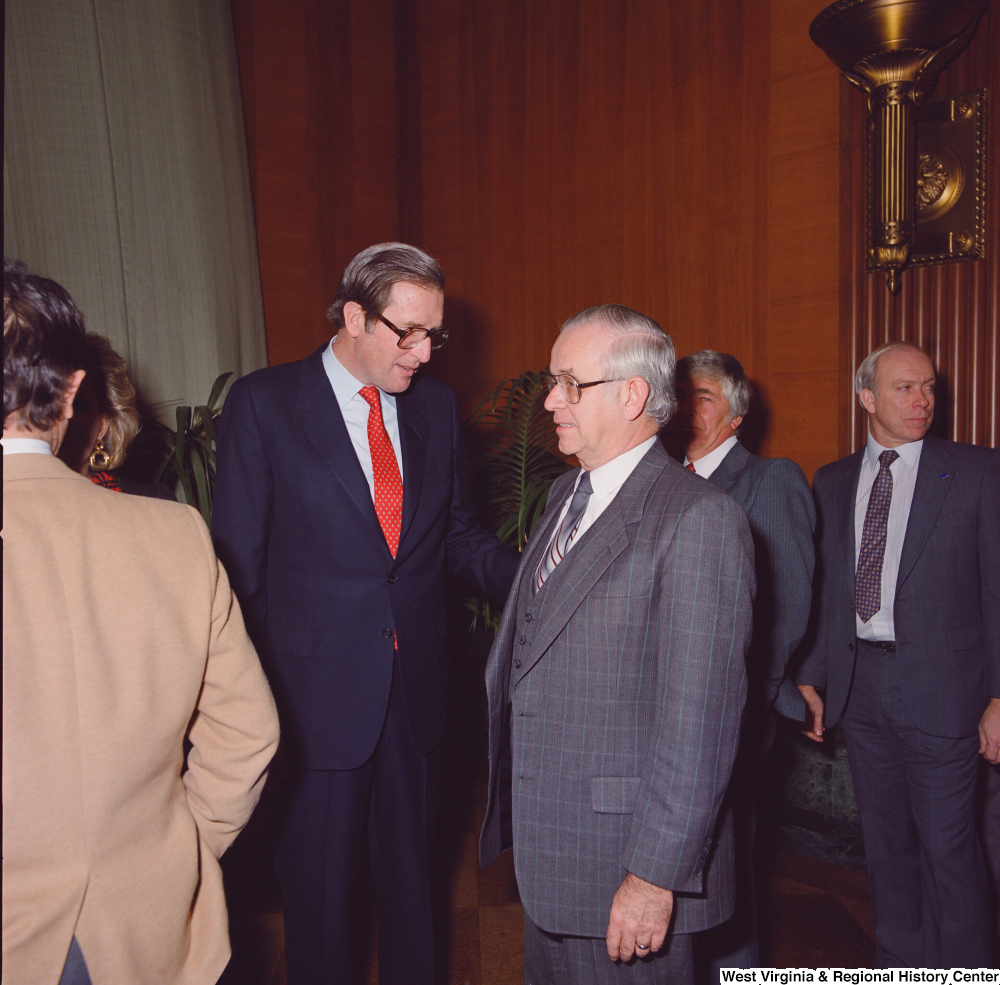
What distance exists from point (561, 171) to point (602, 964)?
3.73 meters

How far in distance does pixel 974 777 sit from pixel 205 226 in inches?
128

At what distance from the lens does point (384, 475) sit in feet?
6.61

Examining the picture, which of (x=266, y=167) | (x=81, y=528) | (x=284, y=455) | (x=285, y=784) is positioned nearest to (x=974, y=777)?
(x=285, y=784)

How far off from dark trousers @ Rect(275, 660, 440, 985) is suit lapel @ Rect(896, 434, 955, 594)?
1.41m

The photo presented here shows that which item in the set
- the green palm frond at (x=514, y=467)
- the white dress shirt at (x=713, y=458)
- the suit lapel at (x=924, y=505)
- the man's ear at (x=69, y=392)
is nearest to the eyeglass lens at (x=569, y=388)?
the man's ear at (x=69, y=392)

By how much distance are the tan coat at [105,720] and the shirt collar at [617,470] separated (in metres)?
0.73

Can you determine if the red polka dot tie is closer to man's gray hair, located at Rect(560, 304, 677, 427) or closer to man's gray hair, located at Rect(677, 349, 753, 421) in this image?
man's gray hair, located at Rect(560, 304, 677, 427)

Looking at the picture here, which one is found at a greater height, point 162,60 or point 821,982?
point 162,60

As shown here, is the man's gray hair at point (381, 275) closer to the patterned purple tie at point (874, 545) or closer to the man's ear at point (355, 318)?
the man's ear at point (355, 318)

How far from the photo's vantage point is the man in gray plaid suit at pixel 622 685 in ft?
4.31

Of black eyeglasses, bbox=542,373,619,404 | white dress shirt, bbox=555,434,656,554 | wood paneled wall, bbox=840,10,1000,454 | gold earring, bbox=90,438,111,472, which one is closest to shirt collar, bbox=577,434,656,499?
white dress shirt, bbox=555,434,656,554

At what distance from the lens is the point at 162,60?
306 centimetres

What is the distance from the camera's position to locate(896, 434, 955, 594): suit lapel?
2.24m

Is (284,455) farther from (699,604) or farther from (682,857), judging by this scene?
(682,857)
